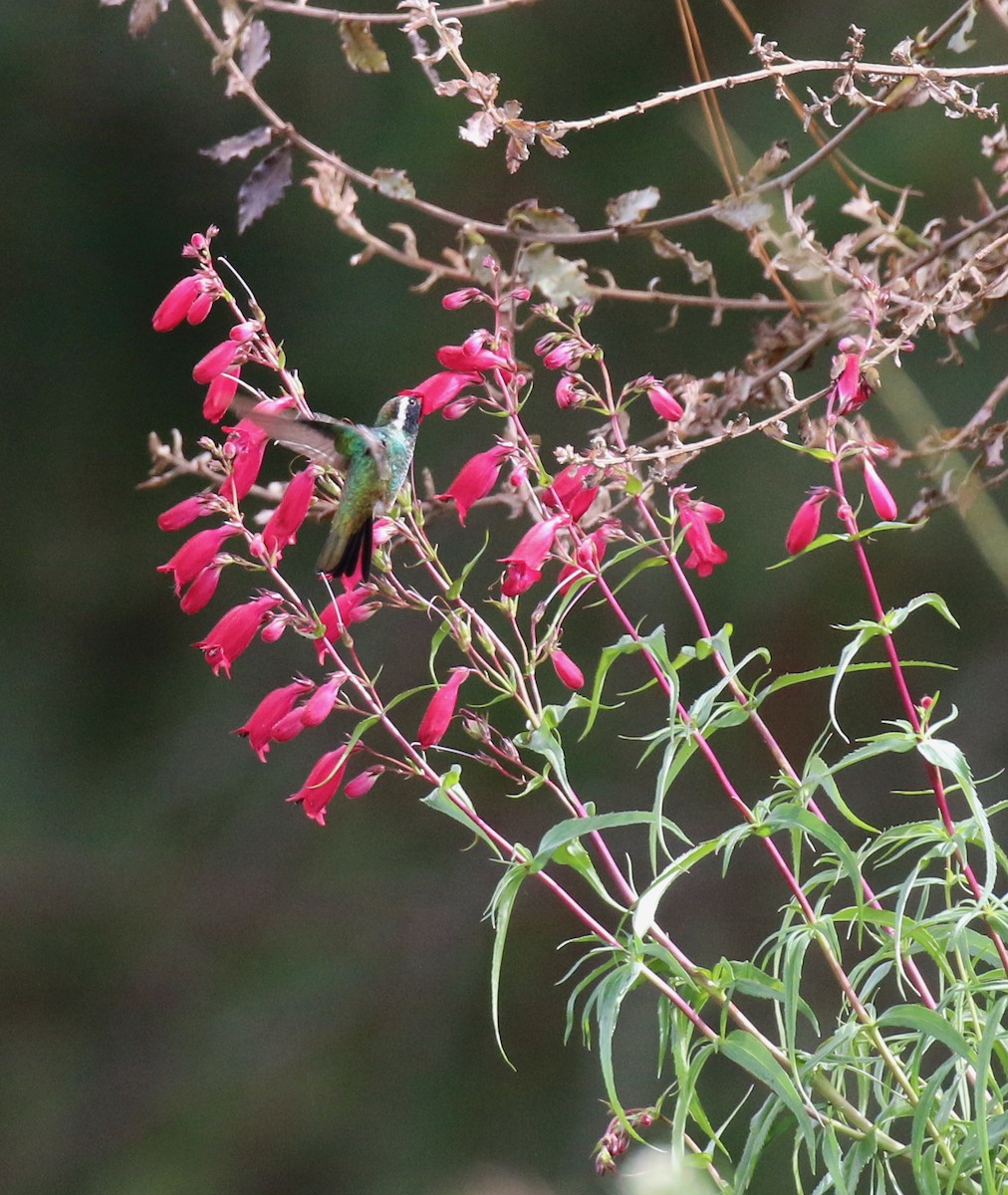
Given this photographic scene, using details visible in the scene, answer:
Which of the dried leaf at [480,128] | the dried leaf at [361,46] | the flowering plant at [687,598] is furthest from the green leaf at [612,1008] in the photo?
the dried leaf at [361,46]

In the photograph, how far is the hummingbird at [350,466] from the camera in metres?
0.96

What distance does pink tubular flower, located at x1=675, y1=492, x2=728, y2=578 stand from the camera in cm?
93

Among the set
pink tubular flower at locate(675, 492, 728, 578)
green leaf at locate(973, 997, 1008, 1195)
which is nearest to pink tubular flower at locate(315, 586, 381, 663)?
pink tubular flower at locate(675, 492, 728, 578)

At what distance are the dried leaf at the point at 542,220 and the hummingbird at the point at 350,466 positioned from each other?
282mm

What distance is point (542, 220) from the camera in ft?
4.30

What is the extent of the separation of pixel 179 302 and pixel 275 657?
2.19 metres

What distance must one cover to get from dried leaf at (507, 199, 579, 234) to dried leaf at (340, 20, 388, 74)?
17cm

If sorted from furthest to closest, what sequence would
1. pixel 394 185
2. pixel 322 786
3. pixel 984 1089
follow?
pixel 394 185
pixel 322 786
pixel 984 1089

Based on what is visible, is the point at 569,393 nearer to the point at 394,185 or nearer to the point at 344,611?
the point at 344,611

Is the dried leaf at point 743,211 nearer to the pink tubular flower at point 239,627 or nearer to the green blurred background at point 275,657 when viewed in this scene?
the pink tubular flower at point 239,627

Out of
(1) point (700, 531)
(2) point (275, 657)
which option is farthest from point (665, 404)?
(2) point (275, 657)

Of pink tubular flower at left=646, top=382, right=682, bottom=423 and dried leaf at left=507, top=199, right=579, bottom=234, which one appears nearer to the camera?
pink tubular flower at left=646, top=382, right=682, bottom=423

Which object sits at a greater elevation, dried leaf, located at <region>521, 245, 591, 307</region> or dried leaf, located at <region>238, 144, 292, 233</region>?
dried leaf, located at <region>238, 144, 292, 233</region>

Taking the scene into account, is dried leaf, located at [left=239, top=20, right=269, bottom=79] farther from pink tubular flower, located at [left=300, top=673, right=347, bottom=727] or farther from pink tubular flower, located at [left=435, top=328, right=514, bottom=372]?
pink tubular flower, located at [left=300, top=673, right=347, bottom=727]
